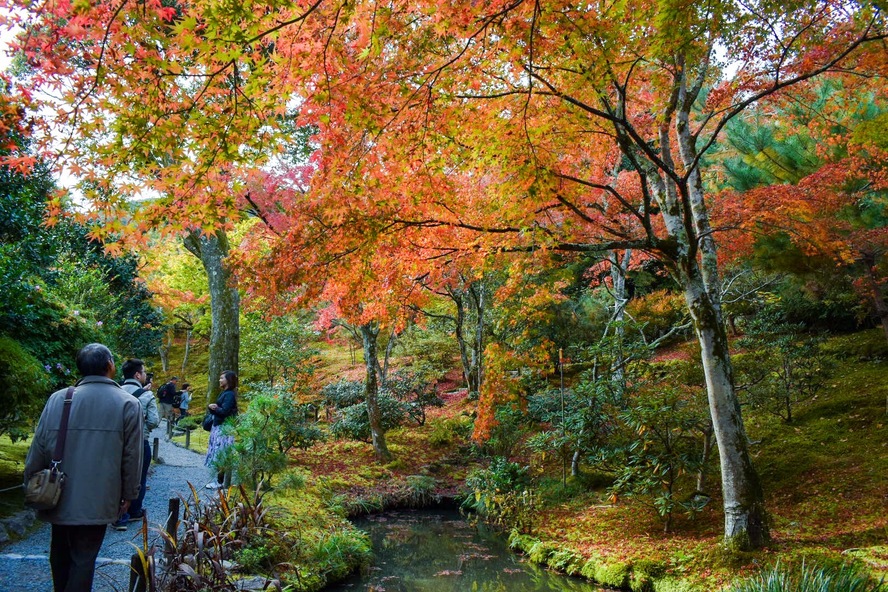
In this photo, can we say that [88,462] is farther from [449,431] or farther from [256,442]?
[449,431]

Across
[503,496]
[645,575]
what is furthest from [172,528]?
[503,496]

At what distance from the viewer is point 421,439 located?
13.1m

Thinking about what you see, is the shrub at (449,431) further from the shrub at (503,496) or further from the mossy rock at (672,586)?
the mossy rock at (672,586)

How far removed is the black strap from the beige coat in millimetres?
19

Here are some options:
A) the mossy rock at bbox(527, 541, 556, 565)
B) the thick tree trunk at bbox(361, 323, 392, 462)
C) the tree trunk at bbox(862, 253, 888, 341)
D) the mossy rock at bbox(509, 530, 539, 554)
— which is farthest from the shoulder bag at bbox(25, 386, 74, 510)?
the tree trunk at bbox(862, 253, 888, 341)

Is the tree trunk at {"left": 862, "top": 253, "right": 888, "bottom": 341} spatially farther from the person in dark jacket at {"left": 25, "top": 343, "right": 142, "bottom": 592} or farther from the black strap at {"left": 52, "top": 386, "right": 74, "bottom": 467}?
the black strap at {"left": 52, "top": 386, "right": 74, "bottom": 467}

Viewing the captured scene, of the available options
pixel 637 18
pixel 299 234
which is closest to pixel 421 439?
pixel 299 234

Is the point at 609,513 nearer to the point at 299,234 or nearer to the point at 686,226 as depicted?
the point at 686,226

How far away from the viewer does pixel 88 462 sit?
A: 116 inches

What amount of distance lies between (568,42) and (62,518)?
4898 mm

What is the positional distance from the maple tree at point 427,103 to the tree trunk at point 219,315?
4382 mm

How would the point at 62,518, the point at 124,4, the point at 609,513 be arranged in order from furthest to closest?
the point at 609,513, the point at 124,4, the point at 62,518

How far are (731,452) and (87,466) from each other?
5.46 m

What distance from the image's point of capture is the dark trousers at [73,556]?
2916 millimetres
